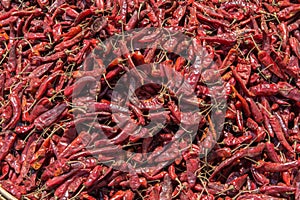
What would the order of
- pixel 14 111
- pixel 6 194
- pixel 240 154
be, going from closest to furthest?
pixel 6 194 < pixel 240 154 < pixel 14 111

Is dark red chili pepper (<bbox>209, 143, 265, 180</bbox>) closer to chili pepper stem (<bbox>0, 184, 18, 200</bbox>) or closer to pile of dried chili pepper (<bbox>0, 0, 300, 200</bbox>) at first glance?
pile of dried chili pepper (<bbox>0, 0, 300, 200</bbox>)

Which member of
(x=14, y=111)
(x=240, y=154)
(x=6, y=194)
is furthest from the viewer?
(x=14, y=111)

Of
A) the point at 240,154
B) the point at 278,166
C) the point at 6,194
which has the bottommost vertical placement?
the point at 278,166

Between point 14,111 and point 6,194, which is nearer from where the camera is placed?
point 6,194

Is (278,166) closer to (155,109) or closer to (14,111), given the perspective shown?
(155,109)

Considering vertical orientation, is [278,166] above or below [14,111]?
below

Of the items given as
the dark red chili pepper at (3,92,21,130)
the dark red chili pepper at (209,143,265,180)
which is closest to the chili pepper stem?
the dark red chili pepper at (3,92,21,130)


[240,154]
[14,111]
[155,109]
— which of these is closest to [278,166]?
[240,154]

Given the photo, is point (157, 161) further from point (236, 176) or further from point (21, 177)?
point (21, 177)

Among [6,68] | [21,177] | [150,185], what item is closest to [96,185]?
[150,185]
